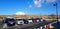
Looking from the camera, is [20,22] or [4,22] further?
[20,22]

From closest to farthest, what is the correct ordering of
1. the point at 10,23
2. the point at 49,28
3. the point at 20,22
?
the point at 49,28 < the point at 10,23 < the point at 20,22

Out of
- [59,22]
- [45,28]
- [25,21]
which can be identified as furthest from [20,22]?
[45,28]

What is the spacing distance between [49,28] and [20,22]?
1434cm

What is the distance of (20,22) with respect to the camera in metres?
24.4

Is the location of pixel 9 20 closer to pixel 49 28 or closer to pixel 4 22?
pixel 4 22

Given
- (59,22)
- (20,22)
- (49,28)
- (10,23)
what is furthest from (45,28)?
(20,22)

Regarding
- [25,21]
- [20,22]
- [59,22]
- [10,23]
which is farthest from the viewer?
[25,21]

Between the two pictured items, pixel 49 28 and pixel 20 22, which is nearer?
pixel 49 28

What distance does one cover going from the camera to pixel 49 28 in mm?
10227

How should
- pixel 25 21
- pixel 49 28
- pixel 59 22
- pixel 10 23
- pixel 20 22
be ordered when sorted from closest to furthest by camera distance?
1. pixel 49 28
2. pixel 59 22
3. pixel 10 23
4. pixel 20 22
5. pixel 25 21

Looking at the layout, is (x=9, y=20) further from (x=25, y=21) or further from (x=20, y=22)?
(x=25, y=21)

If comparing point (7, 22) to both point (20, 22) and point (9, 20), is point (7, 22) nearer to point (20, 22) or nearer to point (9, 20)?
point (9, 20)

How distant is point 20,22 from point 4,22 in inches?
142

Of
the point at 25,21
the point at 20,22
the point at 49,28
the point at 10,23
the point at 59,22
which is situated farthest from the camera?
the point at 25,21
